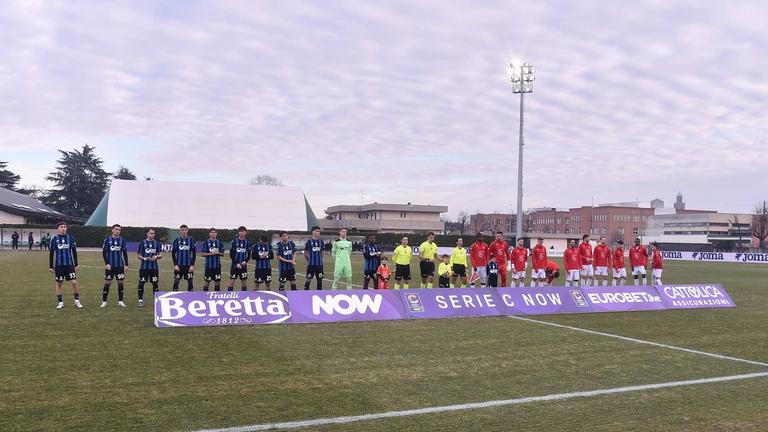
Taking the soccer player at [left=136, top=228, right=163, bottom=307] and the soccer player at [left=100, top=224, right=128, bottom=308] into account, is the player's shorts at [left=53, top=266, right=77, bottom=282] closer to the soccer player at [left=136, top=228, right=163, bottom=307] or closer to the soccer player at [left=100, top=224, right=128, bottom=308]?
the soccer player at [left=100, top=224, right=128, bottom=308]

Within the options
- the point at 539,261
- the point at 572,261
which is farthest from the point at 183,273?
the point at 572,261

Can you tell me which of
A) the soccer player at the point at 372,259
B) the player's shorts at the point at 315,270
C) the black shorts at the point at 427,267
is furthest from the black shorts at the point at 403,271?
the player's shorts at the point at 315,270

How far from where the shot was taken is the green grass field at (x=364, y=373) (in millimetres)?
5863

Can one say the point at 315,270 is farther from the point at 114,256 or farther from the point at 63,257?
the point at 63,257

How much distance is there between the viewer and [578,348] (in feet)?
32.2

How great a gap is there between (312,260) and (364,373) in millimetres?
7902

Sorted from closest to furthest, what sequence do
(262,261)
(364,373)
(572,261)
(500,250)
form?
(364,373), (262,261), (500,250), (572,261)

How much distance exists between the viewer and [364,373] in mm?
7770

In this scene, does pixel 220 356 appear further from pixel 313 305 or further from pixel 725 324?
pixel 725 324

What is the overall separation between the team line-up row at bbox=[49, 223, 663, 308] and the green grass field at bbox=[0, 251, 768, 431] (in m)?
1.23

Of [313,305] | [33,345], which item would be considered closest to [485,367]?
[313,305]

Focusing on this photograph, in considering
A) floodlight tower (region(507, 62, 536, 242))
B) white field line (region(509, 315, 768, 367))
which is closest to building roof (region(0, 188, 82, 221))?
floodlight tower (region(507, 62, 536, 242))

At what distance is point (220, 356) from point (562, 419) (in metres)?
5.05

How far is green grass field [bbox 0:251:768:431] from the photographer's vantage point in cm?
586
